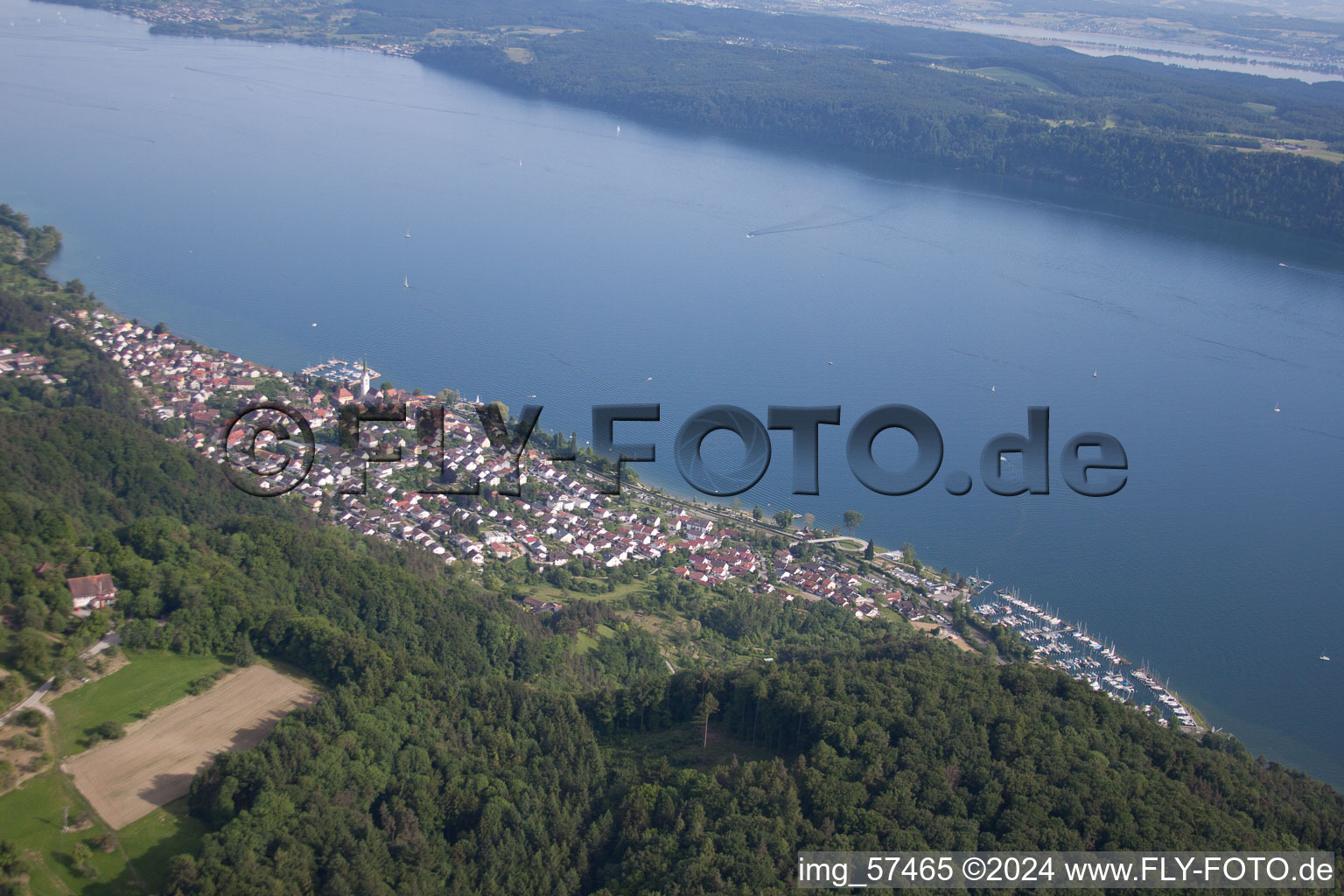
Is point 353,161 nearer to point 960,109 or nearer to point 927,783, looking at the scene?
point 960,109

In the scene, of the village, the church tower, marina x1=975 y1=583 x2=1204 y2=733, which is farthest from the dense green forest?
the church tower

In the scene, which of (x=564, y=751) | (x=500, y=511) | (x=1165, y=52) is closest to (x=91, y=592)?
(x=564, y=751)

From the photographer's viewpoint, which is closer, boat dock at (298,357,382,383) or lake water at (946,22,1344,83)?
boat dock at (298,357,382,383)

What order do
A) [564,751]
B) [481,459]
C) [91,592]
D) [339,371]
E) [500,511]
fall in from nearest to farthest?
[564,751] < [91,592] < [500,511] < [481,459] < [339,371]

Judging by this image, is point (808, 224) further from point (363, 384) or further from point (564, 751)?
point (564, 751)

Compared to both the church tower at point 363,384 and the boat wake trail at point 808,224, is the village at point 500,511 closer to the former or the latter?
the church tower at point 363,384

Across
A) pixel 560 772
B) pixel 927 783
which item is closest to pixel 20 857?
pixel 560 772

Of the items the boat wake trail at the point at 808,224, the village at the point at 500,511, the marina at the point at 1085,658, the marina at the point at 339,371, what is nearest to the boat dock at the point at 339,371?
the marina at the point at 339,371

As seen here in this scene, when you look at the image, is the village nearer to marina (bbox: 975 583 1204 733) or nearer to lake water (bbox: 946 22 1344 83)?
marina (bbox: 975 583 1204 733)

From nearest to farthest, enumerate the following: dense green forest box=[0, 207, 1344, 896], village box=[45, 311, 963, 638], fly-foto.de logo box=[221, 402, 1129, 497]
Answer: dense green forest box=[0, 207, 1344, 896]
fly-foto.de logo box=[221, 402, 1129, 497]
village box=[45, 311, 963, 638]
